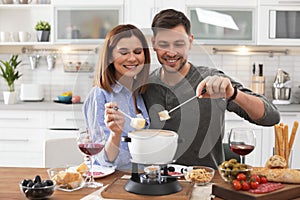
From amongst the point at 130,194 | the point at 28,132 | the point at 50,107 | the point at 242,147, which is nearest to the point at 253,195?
the point at 242,147

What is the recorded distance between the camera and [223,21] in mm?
4625

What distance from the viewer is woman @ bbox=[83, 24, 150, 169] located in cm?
218

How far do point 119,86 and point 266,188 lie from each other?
2.58 feet

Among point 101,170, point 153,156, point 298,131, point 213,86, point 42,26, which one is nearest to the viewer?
point 153,156

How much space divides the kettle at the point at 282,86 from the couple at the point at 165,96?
7.33ft

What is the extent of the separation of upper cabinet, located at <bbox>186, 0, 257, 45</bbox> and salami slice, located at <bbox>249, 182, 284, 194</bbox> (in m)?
2.82

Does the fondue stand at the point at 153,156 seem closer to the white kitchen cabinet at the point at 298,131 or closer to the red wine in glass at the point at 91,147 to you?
the red wine in glass at the point at 91,147

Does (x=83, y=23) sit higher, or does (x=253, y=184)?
(x=83, y=23)

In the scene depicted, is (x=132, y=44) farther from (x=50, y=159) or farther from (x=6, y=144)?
(x=6, y=144)

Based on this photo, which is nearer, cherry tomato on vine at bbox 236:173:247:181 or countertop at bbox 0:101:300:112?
cherry tomato on vine at bbox 236:173:247:181

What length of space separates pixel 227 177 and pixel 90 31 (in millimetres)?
3014

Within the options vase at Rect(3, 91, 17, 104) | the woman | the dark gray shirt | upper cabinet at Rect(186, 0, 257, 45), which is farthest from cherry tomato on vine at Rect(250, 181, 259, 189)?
vase at Rect(3, 91, 17, 104)

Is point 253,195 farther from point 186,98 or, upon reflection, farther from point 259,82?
point 259,82

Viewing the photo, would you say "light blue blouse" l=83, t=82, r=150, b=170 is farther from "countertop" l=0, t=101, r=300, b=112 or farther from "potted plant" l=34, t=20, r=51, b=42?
"potted plant" l=34, t=20, r=51, b=42
